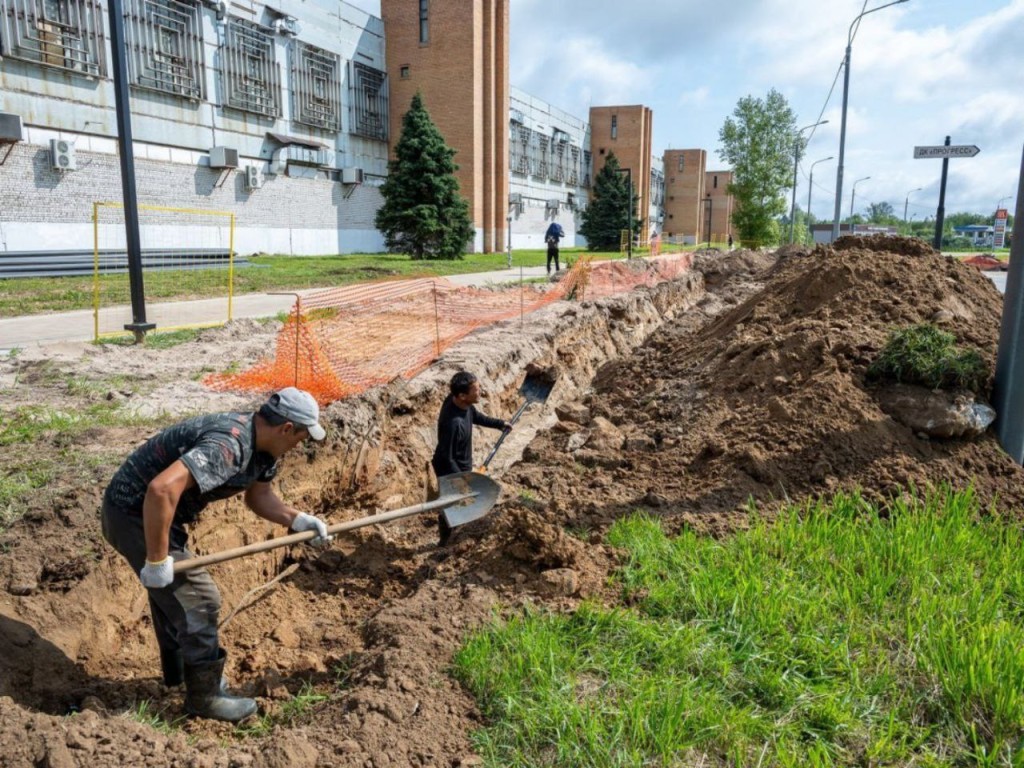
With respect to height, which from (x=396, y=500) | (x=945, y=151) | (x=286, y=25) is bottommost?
(x=396, y=500)

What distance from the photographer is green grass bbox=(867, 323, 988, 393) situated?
5.31 m

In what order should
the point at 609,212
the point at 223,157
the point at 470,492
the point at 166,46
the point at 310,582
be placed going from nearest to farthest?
the point at 470,492 < the point at 310,582 < the point at 166,46 < the point at 223,157 < the point at 609,212

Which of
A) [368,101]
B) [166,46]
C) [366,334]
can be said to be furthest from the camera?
[368,101]

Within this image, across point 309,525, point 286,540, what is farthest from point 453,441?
point 286,540

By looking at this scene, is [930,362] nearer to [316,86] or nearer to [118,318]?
[118,318]

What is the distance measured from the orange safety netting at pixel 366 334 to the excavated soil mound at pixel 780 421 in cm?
208

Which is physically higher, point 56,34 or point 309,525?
point 56,34

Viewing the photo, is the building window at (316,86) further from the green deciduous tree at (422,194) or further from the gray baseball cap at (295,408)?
the gray baseball cap at (295,408)

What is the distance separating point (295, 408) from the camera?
10.6 feet

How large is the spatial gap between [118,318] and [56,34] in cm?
1490

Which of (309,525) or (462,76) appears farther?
(462,76)

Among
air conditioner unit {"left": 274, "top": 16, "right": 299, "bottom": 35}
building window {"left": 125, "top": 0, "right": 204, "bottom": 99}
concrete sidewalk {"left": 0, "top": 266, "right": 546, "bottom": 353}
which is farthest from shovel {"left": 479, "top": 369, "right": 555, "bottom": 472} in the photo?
air conditioner unit {"left": 274, "top": 16, "right": 299, "bottom": 35}

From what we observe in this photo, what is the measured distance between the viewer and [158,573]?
10.0 feet

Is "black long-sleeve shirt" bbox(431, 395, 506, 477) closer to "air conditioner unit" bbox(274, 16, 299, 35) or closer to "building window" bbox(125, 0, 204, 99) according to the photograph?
"building window" bbox(125, 0, 204, 99)
